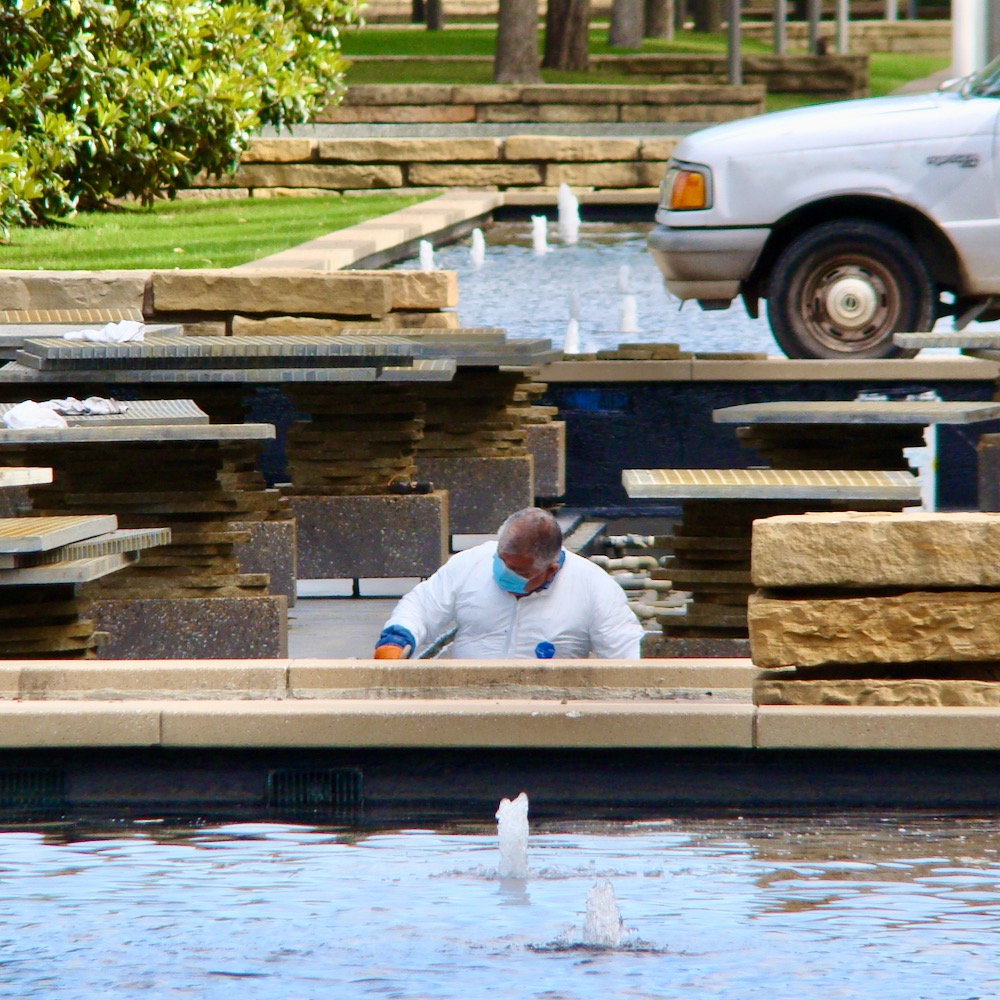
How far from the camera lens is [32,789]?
18.5ft

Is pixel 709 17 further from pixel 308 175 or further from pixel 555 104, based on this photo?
pixel 308 175

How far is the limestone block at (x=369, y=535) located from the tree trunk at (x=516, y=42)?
25.5 meters

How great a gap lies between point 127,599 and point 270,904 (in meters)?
3.67

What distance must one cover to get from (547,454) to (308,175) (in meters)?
11.3

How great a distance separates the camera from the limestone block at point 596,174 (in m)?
23.5

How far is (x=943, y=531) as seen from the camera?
227 inches

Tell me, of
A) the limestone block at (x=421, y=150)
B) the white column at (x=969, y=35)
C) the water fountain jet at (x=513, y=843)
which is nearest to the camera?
the water fountain jet at (x=513, y=843)

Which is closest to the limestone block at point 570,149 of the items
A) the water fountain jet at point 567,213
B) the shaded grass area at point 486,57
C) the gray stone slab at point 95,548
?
the water fountain jet at point 567,213

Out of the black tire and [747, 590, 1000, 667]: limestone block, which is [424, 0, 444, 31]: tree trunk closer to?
the black tire

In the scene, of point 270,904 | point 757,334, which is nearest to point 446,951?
point 270,904

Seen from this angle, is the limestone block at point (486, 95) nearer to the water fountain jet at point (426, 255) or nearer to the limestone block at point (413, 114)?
the limestone block at point (413, 114)

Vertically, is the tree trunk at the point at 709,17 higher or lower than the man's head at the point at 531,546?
higher

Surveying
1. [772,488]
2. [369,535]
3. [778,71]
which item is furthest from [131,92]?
[778,71]

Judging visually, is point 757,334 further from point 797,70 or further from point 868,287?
point 797,70
